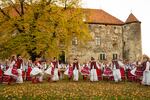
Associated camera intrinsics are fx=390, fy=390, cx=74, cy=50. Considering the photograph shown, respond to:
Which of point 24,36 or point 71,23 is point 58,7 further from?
Answer: point 24,36

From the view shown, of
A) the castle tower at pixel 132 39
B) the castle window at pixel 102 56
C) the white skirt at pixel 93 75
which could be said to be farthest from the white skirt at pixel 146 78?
the castle tower at pixel 132 39

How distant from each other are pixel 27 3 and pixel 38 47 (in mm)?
4654

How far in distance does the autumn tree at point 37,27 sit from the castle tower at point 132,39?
100 ft

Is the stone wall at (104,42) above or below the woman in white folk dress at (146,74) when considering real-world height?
above

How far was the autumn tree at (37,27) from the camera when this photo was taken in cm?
3544

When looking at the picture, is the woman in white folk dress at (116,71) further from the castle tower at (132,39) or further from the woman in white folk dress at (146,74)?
the castle tower at (132,39)

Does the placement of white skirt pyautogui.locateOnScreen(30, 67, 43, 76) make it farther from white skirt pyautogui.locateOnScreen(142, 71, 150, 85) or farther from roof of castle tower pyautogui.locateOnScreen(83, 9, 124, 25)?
roof of castle tower pyautogui.locateOnScreen(83, 9, 124, 25)

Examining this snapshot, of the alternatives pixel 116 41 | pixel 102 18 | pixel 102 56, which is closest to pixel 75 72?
pixel 102 56

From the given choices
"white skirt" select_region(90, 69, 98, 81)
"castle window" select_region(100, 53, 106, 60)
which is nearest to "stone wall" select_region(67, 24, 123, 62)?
"castle window" select_region(100, 53, 106, 60)

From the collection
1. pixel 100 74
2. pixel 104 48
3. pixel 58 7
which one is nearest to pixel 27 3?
pixel 58 7

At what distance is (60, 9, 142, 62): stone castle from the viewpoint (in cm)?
6669

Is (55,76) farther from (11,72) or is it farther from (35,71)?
(11,72)

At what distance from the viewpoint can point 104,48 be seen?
A: 221 feet

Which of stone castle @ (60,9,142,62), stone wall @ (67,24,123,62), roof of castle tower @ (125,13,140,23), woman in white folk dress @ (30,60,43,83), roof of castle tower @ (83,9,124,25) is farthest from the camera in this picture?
roof of castle tower @ (125,13,140,23)
